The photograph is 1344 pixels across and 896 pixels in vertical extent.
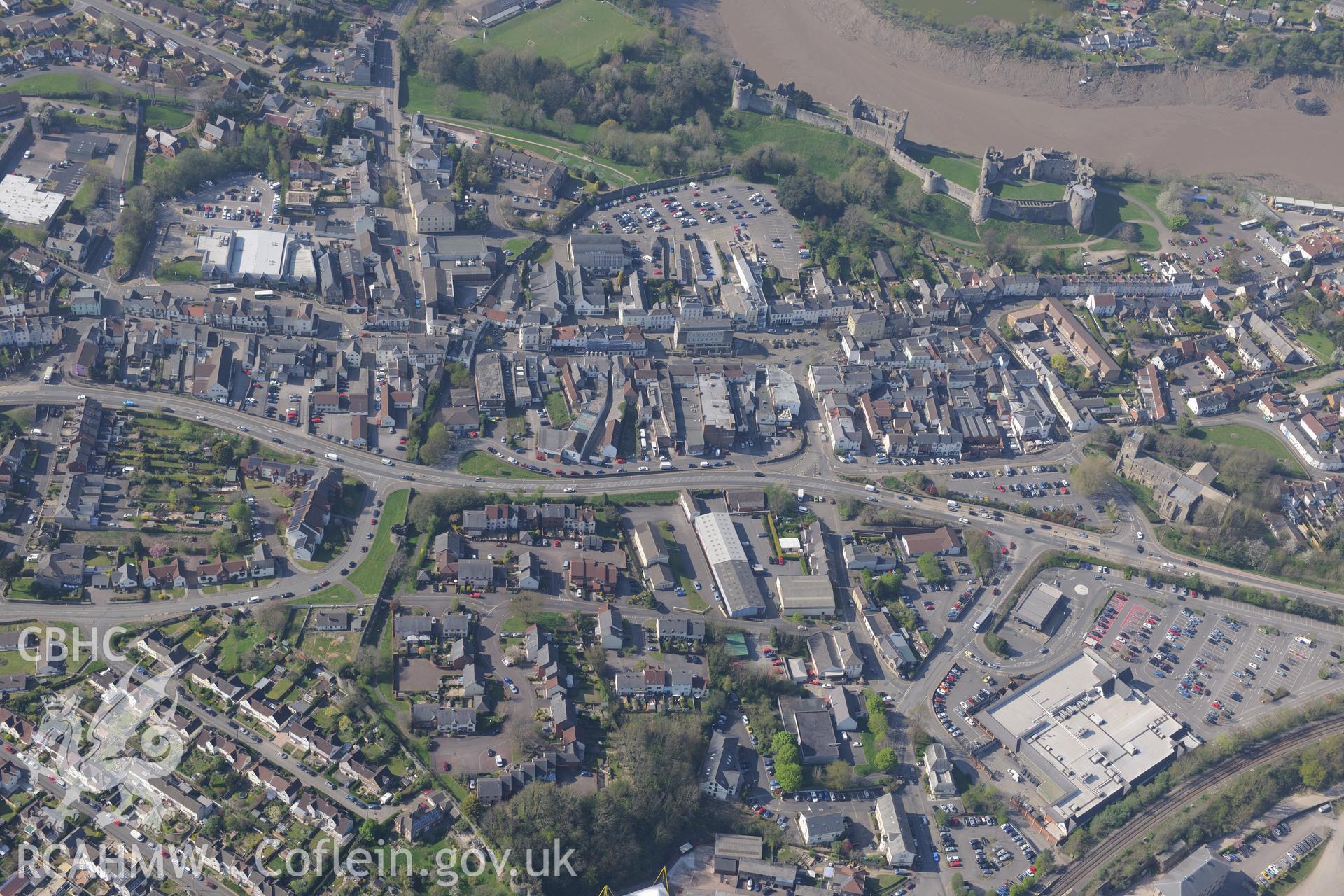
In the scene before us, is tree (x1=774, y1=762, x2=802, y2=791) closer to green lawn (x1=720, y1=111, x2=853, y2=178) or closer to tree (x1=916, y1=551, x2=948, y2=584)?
tree (x1=916, y1=551, x2=948, y2=584)

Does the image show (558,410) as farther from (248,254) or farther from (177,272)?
(177,272)

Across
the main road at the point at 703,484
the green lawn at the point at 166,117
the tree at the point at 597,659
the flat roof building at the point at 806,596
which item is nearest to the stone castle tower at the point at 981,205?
the main road at the point at 703,484

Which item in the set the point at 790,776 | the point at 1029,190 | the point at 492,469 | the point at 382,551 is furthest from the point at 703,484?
the point at 1029,190

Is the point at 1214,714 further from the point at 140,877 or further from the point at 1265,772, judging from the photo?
the point at 140,877

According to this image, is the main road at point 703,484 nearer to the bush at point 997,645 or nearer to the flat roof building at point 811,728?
the bush at point 997,645

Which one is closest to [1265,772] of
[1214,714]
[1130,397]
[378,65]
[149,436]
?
[1214,714]

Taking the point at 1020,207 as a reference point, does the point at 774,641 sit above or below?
below
